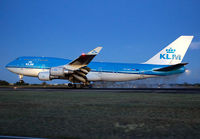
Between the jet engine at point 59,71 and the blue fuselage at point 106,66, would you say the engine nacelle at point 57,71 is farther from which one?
the blue fuselage at point 106,66

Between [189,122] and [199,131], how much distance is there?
3.38 feet

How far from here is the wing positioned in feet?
90.9

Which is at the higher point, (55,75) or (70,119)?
(55,75)

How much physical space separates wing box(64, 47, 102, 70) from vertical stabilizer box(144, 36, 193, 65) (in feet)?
37.5

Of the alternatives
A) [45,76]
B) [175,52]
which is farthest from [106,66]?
[175,52]

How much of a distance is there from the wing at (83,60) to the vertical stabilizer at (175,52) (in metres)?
11.4

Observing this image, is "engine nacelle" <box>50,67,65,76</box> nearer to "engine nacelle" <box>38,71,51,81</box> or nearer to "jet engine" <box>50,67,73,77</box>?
"jet engine" <box>50,67,73,77</box>

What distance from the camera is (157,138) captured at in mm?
5000

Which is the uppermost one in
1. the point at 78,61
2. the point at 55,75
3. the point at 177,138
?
the point at 78,61

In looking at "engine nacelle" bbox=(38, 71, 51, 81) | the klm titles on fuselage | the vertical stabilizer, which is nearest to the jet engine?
"engine nacelle" bbox=(38, 71, 51, 81)

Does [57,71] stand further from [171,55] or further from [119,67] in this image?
[171,55]

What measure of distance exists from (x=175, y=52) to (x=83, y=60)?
14.4 meters

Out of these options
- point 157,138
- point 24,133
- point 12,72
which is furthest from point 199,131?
point 12,72

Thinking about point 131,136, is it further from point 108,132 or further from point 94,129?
point 94,129
